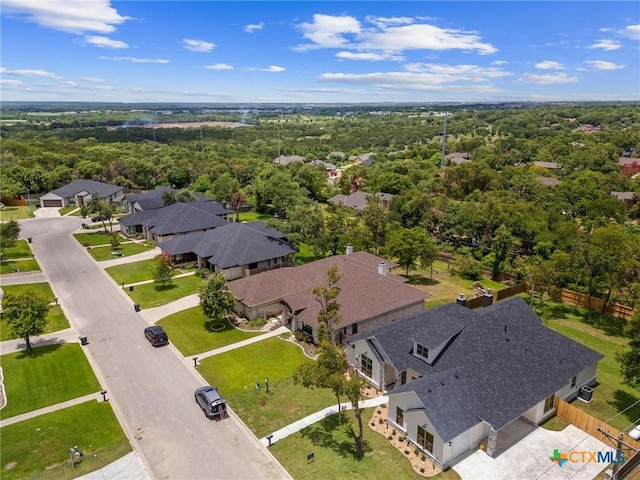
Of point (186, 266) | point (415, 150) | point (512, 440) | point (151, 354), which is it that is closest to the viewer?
point (512, 440)

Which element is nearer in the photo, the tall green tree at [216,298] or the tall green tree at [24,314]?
the tall green tree at [24,314]

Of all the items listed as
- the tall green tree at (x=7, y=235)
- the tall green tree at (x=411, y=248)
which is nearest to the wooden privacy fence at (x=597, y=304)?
the tall green tree at (x=411, y=248)

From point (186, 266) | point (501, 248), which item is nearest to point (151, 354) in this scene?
point (186, 266)

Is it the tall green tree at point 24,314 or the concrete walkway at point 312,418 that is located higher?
the tall green tree at point 24,314

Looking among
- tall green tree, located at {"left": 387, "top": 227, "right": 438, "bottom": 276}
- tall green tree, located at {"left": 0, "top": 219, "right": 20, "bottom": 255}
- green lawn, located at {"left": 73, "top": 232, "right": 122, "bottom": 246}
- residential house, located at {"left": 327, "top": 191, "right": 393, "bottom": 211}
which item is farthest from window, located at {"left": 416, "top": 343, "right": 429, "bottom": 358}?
residential house, located at {"left": 327, "top": 191, "right": 393, "bottom": 211}

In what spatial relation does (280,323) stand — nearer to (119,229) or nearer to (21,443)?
(21,443)

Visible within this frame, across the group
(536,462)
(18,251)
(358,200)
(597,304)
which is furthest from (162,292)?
(358,200)

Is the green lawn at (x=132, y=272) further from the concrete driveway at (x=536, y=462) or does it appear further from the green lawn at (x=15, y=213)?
the green lawn at (x=15, y=213)
